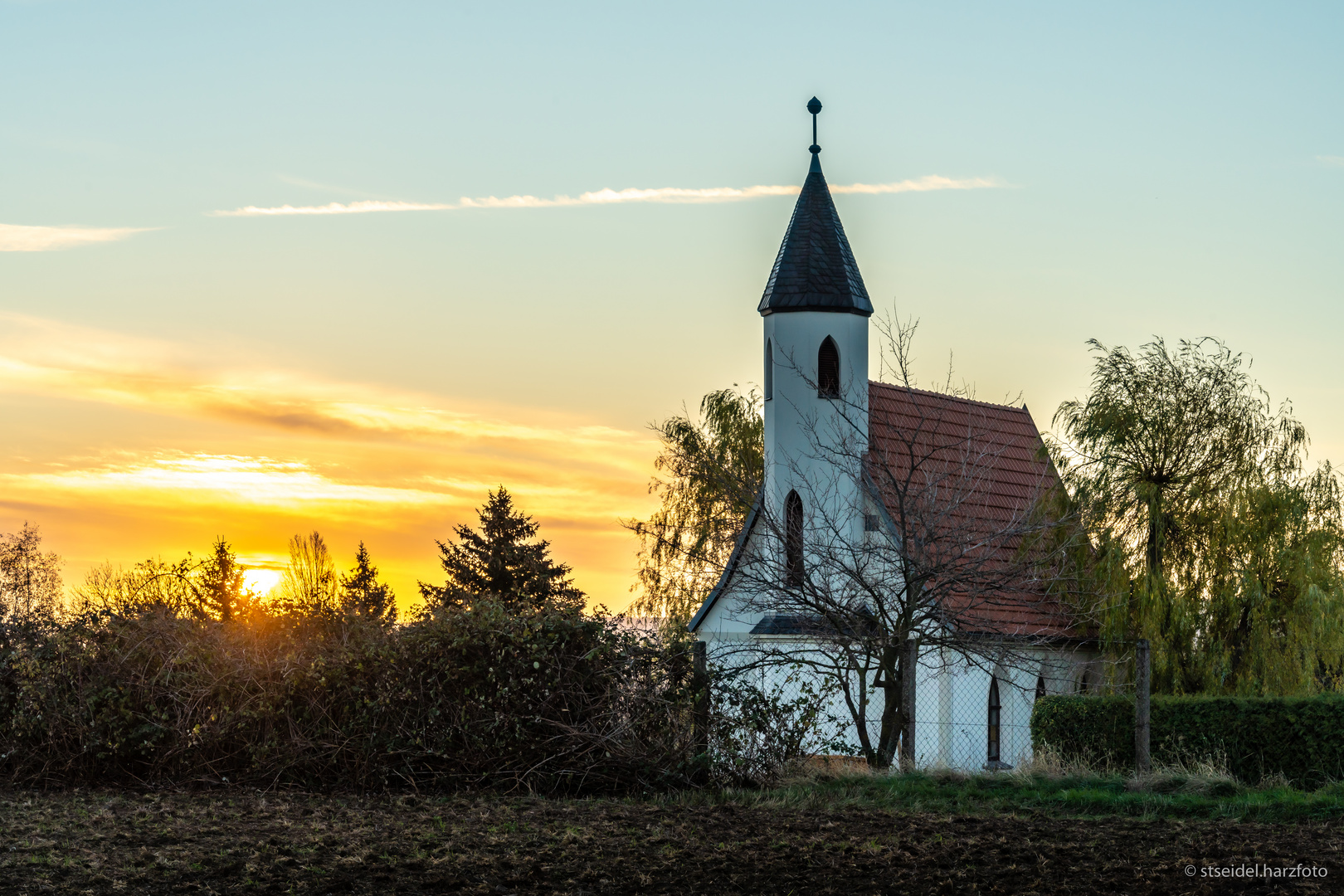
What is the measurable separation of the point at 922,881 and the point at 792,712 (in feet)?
20.1

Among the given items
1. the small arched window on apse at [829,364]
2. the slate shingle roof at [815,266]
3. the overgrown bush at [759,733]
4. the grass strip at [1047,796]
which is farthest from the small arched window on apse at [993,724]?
the overgrown bush at [759,733]

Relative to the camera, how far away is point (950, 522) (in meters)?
24.8

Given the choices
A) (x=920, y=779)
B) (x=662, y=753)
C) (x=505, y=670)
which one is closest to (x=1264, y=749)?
(x=920, y=779)

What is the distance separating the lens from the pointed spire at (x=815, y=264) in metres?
26.6

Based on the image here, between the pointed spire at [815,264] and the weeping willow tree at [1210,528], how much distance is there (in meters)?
5.55

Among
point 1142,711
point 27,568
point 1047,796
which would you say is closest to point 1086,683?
point 1142,711

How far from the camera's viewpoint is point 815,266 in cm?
2703

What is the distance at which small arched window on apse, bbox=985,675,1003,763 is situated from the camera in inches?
944

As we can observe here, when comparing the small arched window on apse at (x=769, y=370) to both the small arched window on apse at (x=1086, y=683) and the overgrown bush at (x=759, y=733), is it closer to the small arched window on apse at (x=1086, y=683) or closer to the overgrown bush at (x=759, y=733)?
the small arched window on apse at (x=1086, y=683)

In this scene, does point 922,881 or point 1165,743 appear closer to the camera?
point 922,881

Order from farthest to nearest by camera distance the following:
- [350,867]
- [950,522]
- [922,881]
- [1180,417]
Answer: [950,522]
[1180,417]
[350,867]
[922,881]

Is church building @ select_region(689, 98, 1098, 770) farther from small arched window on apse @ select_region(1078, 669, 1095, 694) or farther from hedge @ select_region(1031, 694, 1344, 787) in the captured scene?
hedge @ select_region(1031, 694, 1344, 787)

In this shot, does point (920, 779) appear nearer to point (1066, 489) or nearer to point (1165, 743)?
point (1165, 743)

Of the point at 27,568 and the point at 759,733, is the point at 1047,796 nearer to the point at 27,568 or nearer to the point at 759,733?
the point at 759,733
